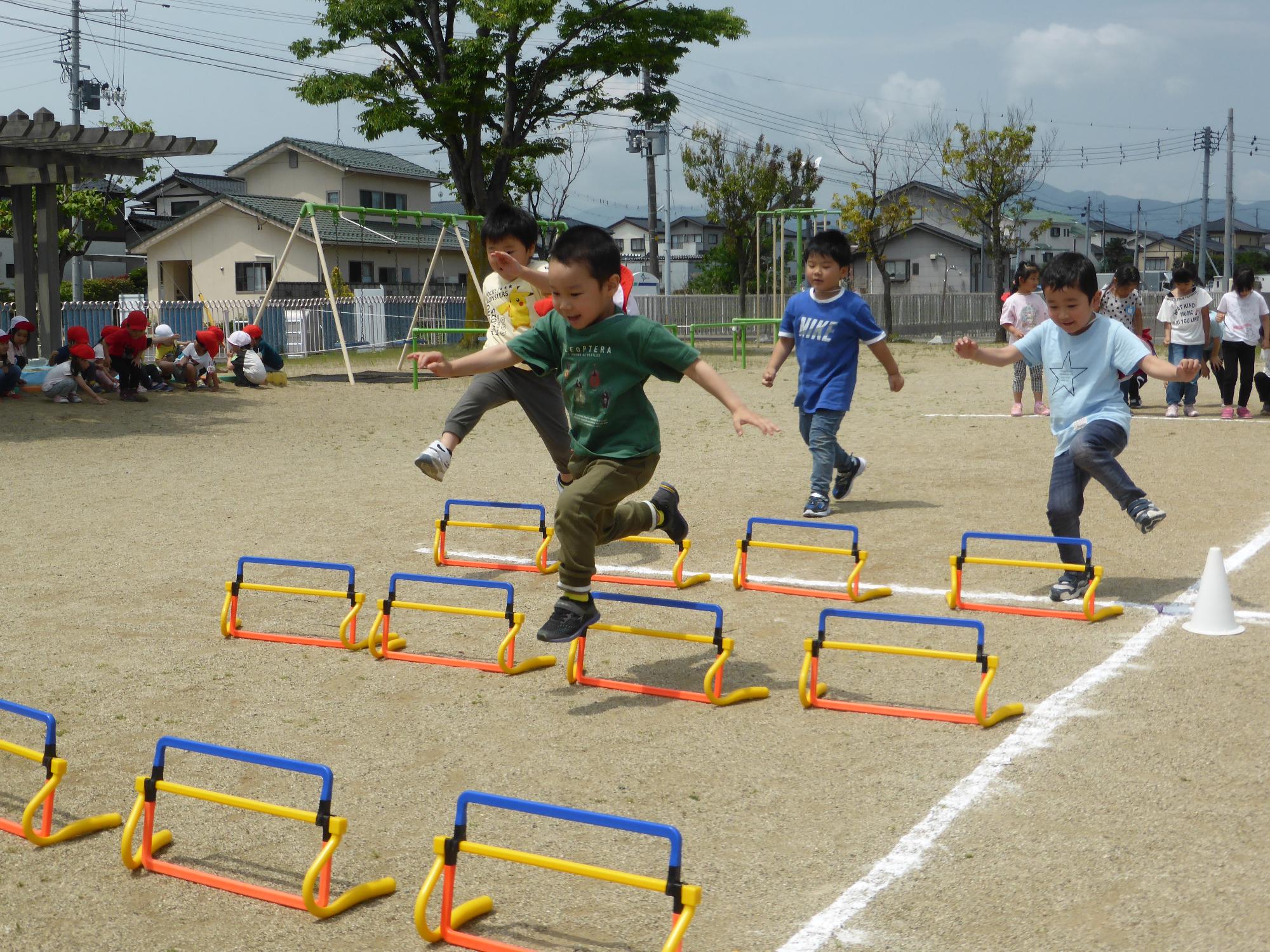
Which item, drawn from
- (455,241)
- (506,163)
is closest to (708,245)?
(455,241)

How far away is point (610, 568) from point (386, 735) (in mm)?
2812

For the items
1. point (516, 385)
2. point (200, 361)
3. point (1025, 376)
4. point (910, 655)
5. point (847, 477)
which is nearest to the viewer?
point (910, 655)

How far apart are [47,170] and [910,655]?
17.3 metres

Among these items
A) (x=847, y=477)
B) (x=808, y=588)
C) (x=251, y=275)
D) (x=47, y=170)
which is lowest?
(x=808, y=588)

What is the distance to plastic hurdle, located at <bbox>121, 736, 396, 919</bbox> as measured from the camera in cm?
308

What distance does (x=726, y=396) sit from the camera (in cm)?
479

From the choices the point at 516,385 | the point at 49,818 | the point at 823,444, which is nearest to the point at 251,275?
the point at 823,444

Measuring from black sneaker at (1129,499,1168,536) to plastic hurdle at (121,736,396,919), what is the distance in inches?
168

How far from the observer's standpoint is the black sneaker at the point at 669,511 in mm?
5773

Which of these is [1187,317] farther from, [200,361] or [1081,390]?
[200,361]

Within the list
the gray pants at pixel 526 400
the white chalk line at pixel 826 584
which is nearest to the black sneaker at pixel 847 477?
the white chalk line at pixel 826 584

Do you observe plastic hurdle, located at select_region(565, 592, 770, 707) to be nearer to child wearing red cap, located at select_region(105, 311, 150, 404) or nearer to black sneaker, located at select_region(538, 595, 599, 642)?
black sneaker, located at select_region(538, 595, 599, 642)

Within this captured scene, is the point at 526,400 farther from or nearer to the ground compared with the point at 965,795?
farther from the ground

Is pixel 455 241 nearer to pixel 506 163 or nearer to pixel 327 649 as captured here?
pixel 506 163
